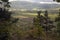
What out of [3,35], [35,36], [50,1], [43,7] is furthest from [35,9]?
[3,35]

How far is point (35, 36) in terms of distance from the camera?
2.29 m

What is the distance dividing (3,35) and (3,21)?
241mm

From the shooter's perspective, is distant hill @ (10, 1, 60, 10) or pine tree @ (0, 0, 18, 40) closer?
pine tree @ (0, 0, 18, 40)

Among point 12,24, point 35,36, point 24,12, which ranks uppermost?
point 24,12

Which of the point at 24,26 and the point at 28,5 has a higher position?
the point at 28,5

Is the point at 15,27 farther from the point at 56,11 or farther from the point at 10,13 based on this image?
the point at 56,11

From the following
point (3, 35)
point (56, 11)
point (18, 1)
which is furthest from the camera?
point (18, 1)

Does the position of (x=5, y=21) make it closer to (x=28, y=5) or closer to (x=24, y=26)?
(x=24, y=26)

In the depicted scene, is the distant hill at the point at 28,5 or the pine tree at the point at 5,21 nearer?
the pine tree at the point at 5,21

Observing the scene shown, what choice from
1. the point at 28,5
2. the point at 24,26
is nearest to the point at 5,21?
the point at 24,26

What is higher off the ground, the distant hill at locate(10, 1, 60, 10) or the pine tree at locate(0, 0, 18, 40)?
the distant hill at locate(10, 1, 60, 10)

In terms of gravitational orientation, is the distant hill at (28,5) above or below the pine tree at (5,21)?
above

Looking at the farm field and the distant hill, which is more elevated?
the distant hill

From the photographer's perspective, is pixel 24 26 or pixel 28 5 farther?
pixel 28 5
